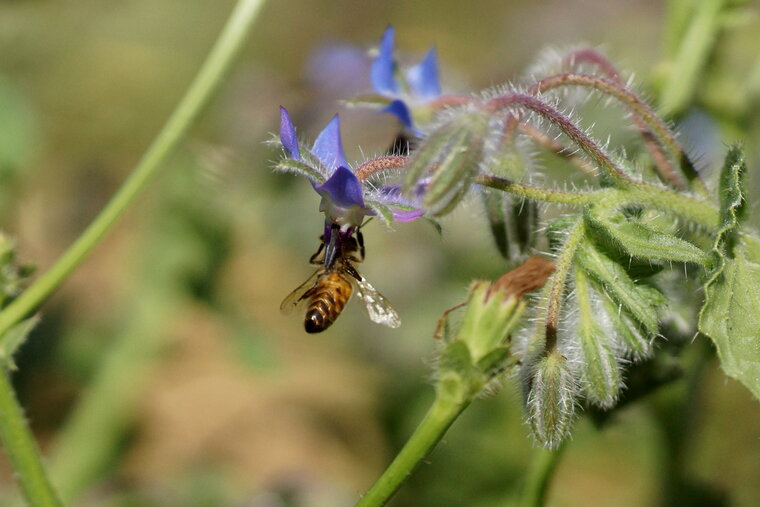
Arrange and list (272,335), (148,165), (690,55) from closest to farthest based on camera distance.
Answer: (148,165), (690,55), (272,335)

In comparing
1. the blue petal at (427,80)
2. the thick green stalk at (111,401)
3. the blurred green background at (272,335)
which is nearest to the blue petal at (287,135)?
the blue petal at (427,80)

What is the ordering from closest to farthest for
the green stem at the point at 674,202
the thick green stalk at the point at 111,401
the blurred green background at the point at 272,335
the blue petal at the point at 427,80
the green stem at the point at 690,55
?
the green stem at the point at 674,202 → the blue petal at the point at 427,80 → the green stem at the point at 690,55 → the blurred green background at the point at 272,335 → the thick green stalk at the point at 111,401

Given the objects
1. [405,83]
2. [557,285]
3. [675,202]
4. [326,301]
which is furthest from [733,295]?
[405,83]

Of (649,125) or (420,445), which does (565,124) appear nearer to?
(649,125)

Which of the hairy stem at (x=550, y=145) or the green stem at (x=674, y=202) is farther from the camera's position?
the hairy stem at (x=550, y=145)

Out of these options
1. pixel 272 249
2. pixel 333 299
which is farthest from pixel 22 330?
pixel 272 249

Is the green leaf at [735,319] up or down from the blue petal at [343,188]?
down

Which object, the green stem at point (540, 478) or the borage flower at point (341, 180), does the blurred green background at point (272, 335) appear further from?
the borage flower at point (341, 180)

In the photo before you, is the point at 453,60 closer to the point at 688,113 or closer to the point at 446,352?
the point at 688,113
